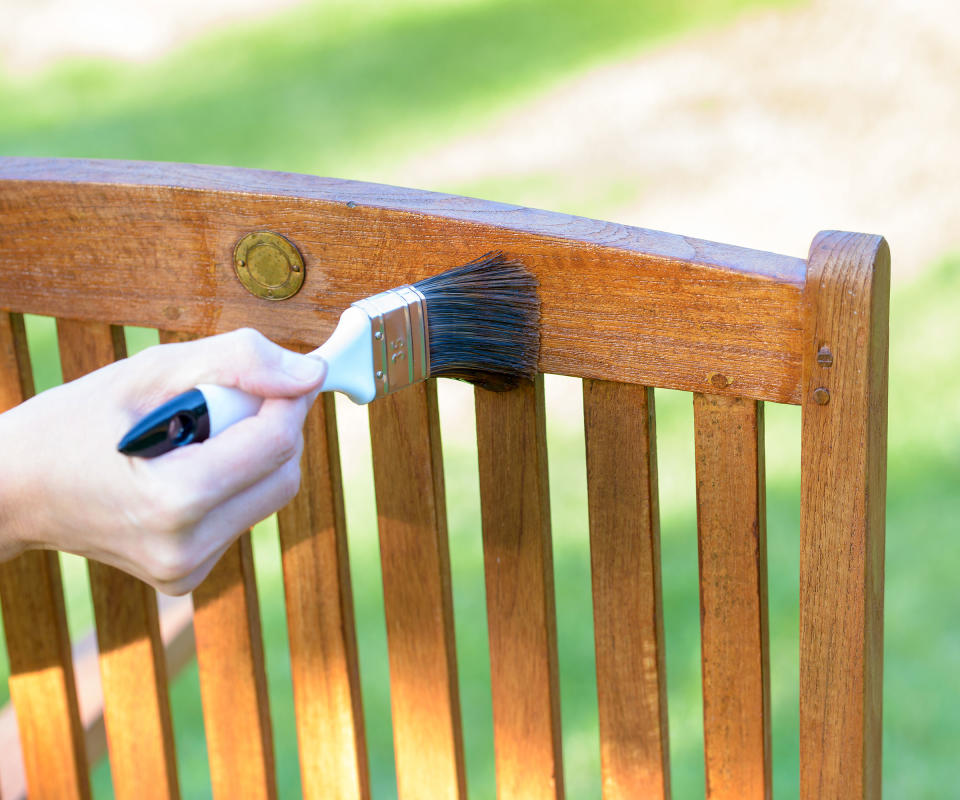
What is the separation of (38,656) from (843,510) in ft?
2.75

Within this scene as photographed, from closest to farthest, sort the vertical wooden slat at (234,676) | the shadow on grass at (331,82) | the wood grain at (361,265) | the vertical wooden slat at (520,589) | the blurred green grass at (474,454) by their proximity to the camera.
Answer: the wood grain at (361,265), the vertical wooden slat at (520,589), the vertical wooden slat at (234,676), the blurred green grass at (474,454), the shadow on grass at (331,82)

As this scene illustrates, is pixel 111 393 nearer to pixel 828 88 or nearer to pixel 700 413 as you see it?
pixel 700 413

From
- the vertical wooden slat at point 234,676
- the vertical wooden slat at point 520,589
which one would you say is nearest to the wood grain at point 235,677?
the vertical wooden slat at point 234,676

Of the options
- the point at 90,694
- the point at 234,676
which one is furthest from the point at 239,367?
the point at 90,694

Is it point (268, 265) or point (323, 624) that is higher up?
point (268, 265)

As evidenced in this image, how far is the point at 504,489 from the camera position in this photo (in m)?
1.09

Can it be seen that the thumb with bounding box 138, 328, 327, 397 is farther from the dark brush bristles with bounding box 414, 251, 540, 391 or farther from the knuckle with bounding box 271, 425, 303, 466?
the dark brush bristles with bounding box 414, 251, 540, 391

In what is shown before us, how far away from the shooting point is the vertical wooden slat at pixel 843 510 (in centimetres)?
90

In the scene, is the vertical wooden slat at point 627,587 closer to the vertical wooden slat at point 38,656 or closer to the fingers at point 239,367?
the fingers at point 239,367

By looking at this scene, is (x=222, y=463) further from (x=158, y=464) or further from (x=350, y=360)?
(x=350, y=360)

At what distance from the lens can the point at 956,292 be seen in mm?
3852

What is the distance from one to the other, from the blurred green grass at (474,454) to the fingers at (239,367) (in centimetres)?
157

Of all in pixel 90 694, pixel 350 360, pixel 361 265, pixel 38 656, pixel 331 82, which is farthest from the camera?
pixel 331 82

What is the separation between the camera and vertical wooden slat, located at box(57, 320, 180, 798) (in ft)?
4.02
